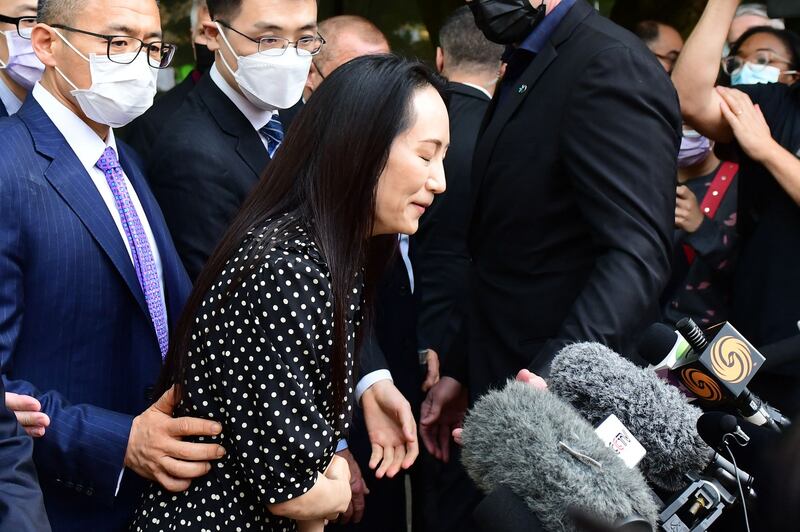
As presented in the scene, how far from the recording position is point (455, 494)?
4.28m

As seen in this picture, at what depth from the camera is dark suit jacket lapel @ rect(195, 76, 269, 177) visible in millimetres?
3486

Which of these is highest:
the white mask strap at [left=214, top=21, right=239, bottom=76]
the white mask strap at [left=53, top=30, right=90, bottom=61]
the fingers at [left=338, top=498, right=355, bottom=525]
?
the white mask strap at [left=53, top=30, right=90, bottom=61]

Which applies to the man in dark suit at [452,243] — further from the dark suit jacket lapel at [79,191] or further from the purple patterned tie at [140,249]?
the dark suit jacket lapel at [79,191]

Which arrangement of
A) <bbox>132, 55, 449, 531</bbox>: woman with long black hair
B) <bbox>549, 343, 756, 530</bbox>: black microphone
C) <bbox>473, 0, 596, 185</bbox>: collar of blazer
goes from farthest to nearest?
1. <bbox>473, 0, 596, 185</bbox>: collar of blazer
2. <bbox>132, 55, 449, 531</bbox>: woman with long black hair
3. <bbox>549, 343, 756, 530</bbox>: black microphone

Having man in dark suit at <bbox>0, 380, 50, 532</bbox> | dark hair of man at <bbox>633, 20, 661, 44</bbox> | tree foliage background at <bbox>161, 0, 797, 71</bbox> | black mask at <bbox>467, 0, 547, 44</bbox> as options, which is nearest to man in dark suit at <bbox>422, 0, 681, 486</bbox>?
black mask at <bbox>467, 0, 547, 44</bbox>

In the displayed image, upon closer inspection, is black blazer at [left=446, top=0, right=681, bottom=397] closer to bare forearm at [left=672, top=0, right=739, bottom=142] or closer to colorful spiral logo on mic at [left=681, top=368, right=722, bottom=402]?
colorful spiral logo on mic at [left=681, top=368, right=722, bottom=402]

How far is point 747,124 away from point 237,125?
1.90m

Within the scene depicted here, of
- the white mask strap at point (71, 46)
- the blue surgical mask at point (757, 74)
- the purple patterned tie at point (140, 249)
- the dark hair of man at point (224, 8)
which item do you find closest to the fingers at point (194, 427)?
the purple patterned tie at point (140, 249)

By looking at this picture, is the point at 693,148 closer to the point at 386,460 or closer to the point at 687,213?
the point at 687,213

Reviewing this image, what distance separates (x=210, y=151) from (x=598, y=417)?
5.45 feet

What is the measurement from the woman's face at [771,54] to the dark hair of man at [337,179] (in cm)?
286

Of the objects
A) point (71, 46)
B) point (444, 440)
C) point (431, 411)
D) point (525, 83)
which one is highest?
point (71, 46)

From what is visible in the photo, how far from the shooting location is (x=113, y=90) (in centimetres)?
296

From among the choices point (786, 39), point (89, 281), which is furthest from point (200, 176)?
point (786, 39)
